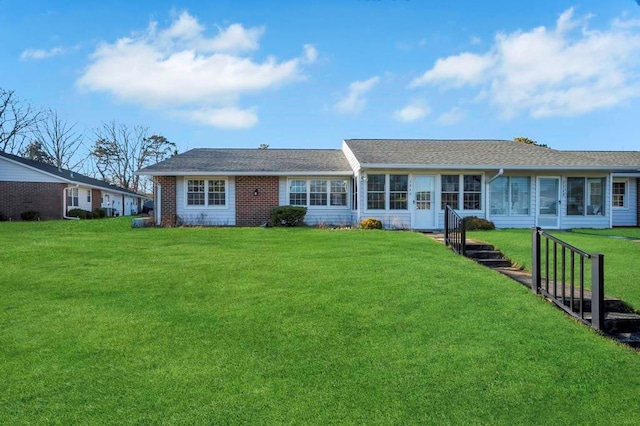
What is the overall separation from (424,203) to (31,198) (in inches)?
903

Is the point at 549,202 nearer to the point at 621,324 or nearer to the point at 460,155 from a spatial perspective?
the point at 460,155

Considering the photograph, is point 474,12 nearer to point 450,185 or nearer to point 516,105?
point 450,185

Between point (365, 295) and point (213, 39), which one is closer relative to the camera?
point (365, 295)

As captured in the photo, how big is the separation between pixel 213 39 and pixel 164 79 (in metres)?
6.92

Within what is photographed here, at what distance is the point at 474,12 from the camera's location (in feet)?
38.4

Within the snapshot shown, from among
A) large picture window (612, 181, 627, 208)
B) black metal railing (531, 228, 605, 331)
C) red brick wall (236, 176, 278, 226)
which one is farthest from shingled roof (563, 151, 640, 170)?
black metal railing (531, 228, 605, 331)

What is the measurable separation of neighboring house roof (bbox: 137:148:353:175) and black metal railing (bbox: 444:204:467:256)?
24.0 feet

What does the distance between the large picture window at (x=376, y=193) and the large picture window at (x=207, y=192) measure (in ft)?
19.9

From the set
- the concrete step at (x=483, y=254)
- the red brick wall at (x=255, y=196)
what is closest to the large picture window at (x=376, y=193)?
the red brick wall at (x=255, y=196)

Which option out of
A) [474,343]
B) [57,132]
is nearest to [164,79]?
[474,343]

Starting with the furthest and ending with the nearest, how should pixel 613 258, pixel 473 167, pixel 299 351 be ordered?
1. pixel 473 167
2. pixel 613 258
3. pixel 299 351

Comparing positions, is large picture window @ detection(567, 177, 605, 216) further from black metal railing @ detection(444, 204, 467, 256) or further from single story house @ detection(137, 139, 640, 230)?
black metal railing @ detection(444, 204, 467, 256)

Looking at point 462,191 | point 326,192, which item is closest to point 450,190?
point 462,191

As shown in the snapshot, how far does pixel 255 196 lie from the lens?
61.6 feet
